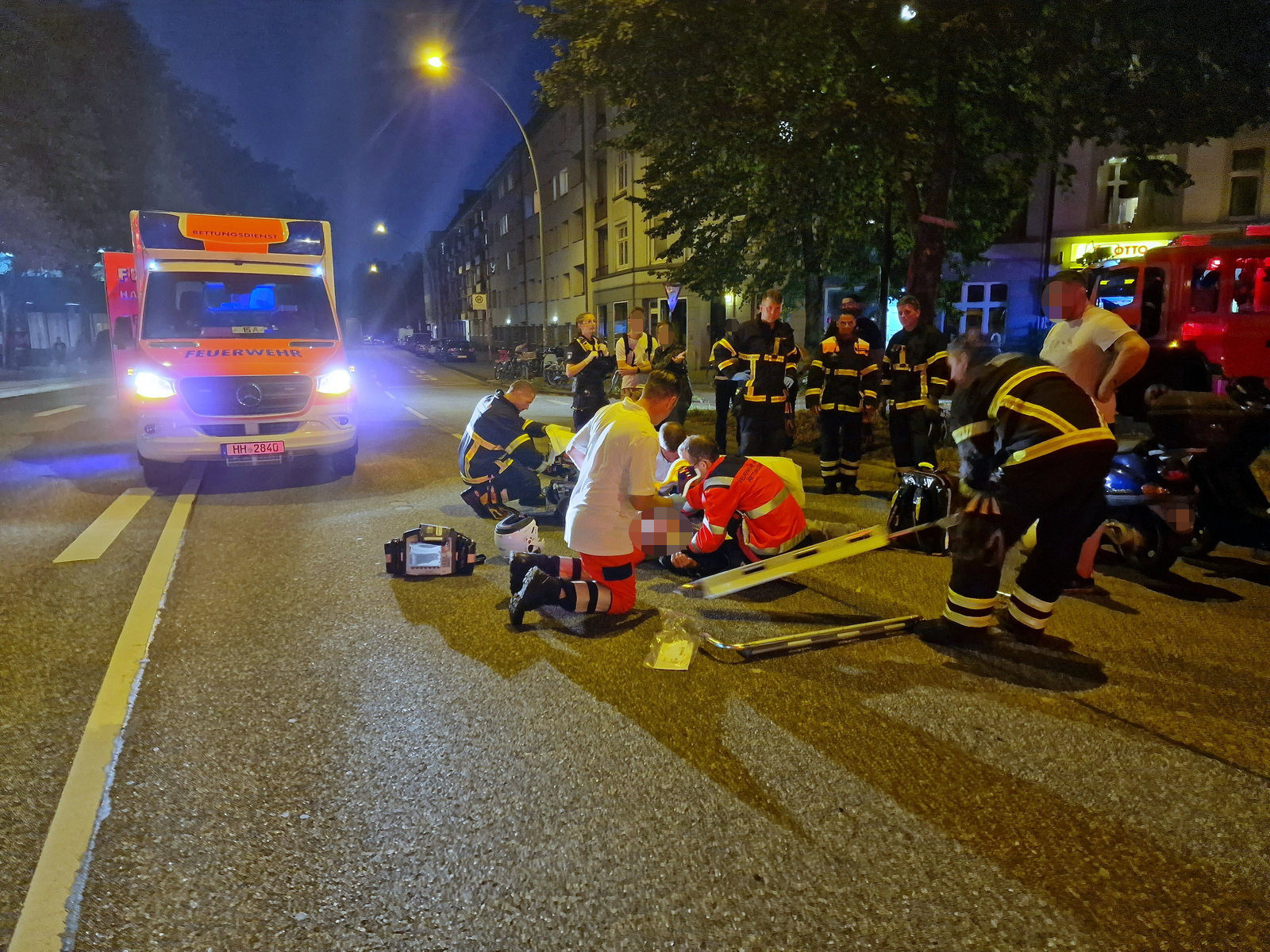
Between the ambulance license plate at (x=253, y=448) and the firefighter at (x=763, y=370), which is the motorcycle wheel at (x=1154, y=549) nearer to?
the firefighter at (x=763, y=370)

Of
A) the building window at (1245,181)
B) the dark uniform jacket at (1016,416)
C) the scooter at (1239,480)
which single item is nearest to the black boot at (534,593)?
the dark uniform jacket at (1016,416)

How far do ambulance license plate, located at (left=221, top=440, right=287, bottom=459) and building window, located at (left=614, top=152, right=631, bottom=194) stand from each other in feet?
94.2

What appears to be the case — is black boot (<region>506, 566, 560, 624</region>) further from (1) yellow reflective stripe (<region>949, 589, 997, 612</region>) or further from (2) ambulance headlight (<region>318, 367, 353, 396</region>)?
(2) ambulance headlight (<region>318, 367, 353, 396</region>)

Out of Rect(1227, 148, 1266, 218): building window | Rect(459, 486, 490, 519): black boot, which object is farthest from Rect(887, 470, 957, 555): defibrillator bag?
Rect(1227, 148, 1266, 218): building window

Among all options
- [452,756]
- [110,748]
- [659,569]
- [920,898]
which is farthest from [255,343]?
[920,898]

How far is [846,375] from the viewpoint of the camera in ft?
27.5

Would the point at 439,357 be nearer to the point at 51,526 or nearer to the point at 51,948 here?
the point at 51,526

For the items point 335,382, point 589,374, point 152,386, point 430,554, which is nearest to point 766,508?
point 430,554

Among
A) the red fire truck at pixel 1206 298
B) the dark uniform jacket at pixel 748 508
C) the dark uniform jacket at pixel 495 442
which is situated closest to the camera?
the dark uniform jacket at pixel 748 508

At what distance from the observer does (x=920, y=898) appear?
253cm

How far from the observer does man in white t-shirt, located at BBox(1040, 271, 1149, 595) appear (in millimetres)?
5461

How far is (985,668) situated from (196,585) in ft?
16.0

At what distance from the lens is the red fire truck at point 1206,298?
9.53 m

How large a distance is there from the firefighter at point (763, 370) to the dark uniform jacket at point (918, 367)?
3.19 feet
